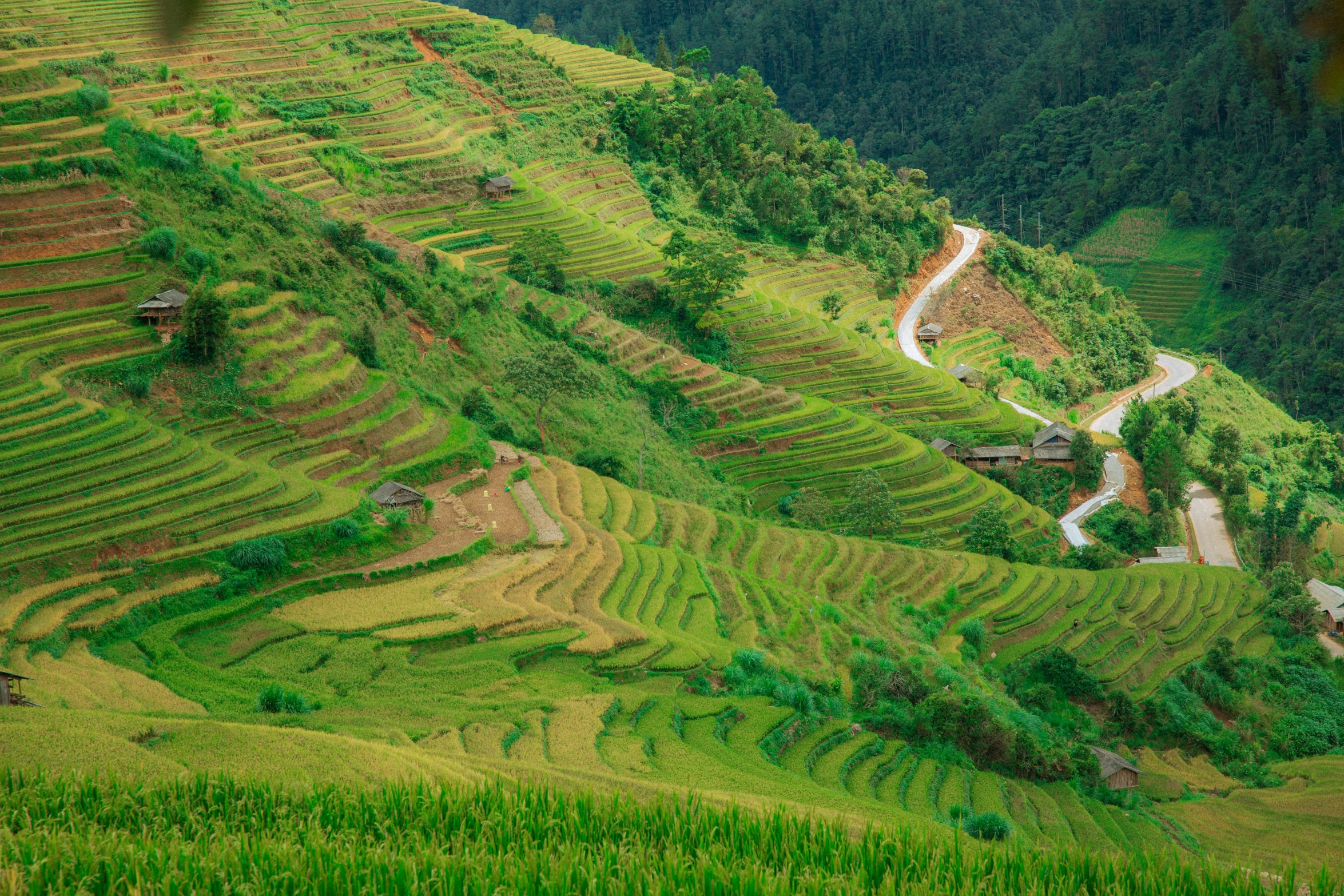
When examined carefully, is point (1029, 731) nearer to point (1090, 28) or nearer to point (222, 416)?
point (222, 416)

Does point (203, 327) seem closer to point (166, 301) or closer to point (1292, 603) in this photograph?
point (166, 301)

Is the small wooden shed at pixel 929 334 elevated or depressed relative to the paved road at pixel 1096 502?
elevated

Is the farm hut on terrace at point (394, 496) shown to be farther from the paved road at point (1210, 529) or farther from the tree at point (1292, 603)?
the paved road at point (1210, 529)

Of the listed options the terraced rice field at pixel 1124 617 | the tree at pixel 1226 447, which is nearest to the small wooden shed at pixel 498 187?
the terraced rice field at pixel 1124 617

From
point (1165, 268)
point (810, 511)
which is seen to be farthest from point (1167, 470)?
point (1165, 268)

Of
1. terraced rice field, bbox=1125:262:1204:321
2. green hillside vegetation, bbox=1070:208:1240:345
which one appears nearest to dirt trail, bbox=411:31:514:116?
green hillside vegetation, bbox=1070:208:1240:345

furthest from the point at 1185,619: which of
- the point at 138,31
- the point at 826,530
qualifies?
the point at 138,31
